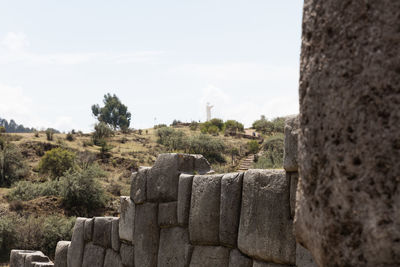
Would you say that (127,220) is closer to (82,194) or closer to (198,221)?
(198,221)

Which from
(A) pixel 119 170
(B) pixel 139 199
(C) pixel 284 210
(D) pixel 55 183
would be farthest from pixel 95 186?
(C) pixel 284 210

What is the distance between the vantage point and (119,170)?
31.5 metres

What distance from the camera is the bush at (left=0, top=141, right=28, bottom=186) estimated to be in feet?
91.4

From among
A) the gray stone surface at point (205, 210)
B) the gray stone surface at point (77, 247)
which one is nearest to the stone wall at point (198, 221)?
the gray stone surface at point (205, 210)

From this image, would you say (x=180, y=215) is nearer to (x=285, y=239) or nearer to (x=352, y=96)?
(x=285, y=239)

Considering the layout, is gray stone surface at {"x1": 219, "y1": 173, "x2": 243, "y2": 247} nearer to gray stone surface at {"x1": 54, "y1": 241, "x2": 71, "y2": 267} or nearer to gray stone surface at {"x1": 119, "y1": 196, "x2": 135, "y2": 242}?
gray stone surface at {"x1": 119, "y1": 196, "x2": 135, "y2": 242}

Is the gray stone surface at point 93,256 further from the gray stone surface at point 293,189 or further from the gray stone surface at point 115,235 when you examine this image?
the gray stone surface at point 293,189

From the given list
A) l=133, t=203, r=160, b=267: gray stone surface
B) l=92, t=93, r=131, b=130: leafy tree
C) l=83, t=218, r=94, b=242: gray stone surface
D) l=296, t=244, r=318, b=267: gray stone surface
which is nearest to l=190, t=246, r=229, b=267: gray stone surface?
l=133, t=203, r=160, b=267: gray stone surface

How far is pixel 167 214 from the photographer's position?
5.38 meters

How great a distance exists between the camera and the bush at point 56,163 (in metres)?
28.6

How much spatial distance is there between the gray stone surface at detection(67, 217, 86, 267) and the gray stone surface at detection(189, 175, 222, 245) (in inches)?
113

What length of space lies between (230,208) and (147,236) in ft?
5.20

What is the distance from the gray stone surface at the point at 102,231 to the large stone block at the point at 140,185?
88cm

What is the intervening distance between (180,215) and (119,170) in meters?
26.9
